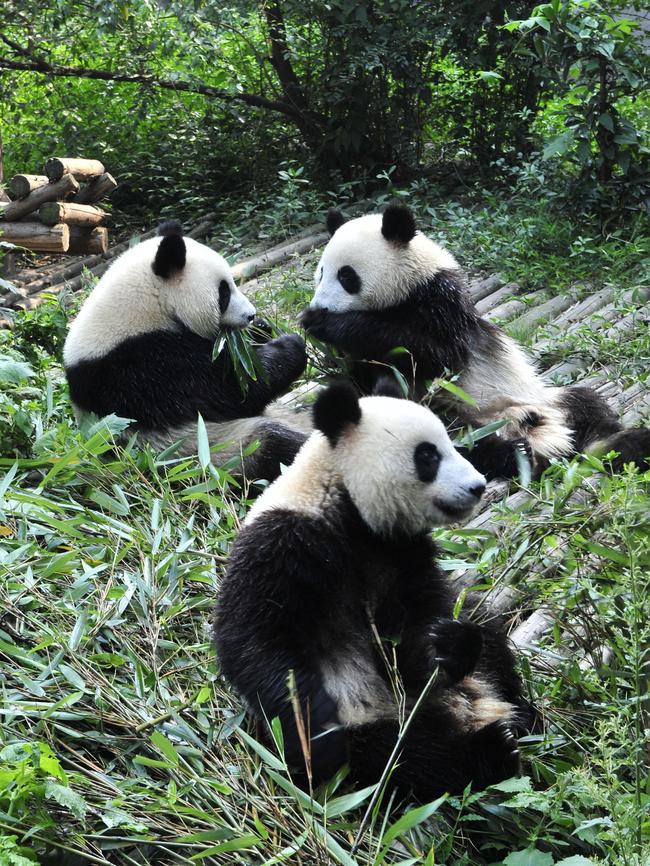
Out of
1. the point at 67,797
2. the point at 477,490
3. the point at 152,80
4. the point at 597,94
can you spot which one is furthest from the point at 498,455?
the point at 152,80

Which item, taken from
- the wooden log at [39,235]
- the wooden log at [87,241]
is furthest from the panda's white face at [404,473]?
the wooden log at [87,241]

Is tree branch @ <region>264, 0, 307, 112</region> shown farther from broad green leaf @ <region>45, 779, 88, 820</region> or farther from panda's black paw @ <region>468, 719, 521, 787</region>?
broad green leaf @ <region>45, 779, 88, 820</region>

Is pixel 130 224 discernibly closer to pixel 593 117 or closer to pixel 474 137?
pixel 474 137

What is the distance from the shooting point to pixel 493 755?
266cm

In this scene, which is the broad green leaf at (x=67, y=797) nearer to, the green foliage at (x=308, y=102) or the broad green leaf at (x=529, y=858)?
the broad green leaf at (x=529, y=858)

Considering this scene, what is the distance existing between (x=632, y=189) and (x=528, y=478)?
4.06 metres

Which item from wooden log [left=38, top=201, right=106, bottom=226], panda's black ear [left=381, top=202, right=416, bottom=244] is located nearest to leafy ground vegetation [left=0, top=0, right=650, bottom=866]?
Result: panda's black ear [left=381, top=202, right=416, bottom=244]

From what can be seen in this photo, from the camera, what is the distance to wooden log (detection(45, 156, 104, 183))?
24.5 ft

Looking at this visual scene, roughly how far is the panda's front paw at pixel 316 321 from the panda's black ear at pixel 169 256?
27.0 inches

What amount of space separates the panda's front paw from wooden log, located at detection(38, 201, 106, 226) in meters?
3.16

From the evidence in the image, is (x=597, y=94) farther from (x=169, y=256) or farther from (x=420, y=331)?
(x=169, y=256)

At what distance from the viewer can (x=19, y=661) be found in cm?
294

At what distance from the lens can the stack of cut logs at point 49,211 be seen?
7.29 metres

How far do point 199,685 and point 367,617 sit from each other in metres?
0.53
